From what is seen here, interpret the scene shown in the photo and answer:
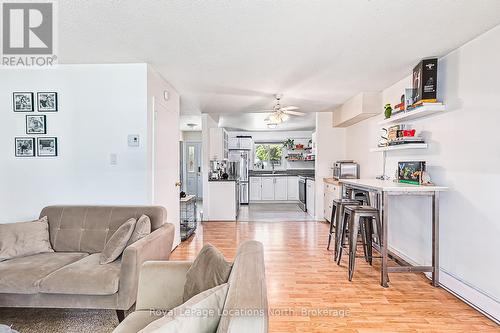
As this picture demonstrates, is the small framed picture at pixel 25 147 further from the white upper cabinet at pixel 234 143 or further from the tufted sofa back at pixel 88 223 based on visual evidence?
the white upper cabinet at pixel 234 143

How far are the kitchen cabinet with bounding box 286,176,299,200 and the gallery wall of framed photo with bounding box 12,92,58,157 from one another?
271 inches

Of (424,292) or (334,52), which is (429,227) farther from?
(334,52)

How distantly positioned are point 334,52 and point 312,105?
2.49m

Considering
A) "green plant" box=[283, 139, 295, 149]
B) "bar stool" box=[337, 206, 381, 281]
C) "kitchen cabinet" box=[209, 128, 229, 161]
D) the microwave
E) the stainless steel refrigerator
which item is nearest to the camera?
"bar stool" box=[337, 206, 381, 281]

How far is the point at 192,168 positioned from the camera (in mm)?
9688

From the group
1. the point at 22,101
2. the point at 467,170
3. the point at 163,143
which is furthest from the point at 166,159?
the point at 467,170

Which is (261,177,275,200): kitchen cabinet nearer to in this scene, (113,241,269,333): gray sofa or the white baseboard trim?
the white baseboard trim

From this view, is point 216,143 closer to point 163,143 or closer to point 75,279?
point 163,143

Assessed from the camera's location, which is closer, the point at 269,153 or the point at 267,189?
the point at 267,189

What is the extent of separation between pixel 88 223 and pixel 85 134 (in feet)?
3.66

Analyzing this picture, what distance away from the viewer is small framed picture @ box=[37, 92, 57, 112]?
10.3 ft

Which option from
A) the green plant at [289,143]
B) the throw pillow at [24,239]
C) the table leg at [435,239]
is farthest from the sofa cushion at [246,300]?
the green plant at [289,143]

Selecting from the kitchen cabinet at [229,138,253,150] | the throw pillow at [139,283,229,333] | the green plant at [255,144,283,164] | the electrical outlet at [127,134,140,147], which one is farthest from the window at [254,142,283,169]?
the throw pillow at [139,283,229,333]

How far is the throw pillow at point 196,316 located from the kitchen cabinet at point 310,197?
17.9 ft
